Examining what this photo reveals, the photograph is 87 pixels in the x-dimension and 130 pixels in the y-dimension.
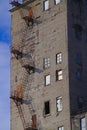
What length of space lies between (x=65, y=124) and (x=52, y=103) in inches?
140

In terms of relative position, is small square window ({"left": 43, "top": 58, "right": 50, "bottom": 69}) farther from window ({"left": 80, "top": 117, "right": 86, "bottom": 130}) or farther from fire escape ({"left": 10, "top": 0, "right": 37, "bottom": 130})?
window ({"left": 80, "top": 117, "right": 86, "bottom": 130})

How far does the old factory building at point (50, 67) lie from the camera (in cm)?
7931

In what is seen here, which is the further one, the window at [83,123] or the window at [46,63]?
the window at [46,63]

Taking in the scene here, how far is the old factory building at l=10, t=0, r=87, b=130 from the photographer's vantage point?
7931cm

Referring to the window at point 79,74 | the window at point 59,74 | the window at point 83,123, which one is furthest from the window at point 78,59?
the window at point 83,123

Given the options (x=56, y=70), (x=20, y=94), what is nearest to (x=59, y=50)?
(x=56, y=70)

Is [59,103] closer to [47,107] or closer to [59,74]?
[47,107]

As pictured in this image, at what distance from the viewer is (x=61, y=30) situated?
8238 centimetres

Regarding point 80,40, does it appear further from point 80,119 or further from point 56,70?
point 80,119

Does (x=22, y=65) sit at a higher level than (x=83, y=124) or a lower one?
higher

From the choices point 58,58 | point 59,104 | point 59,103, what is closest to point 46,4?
point 58,58

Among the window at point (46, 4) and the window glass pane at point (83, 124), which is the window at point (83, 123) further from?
the window at point (46, 4)

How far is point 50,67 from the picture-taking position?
269 feet

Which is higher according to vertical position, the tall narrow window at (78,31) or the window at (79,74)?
the tall narrow window at (78,31)
